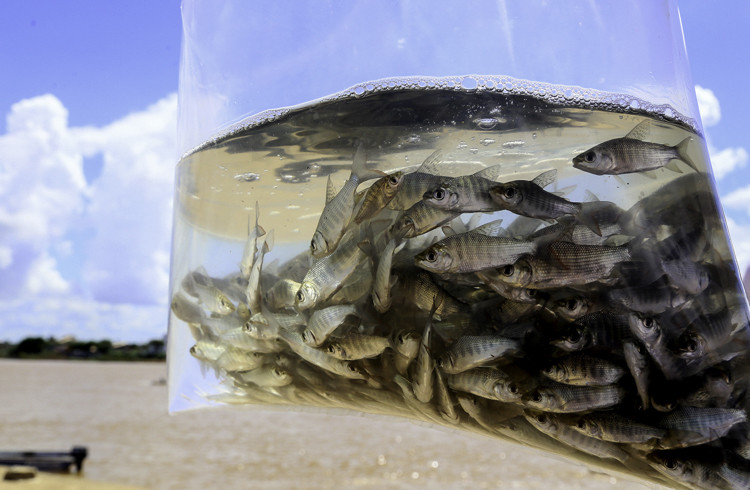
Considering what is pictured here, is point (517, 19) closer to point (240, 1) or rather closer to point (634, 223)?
point (634, 223)

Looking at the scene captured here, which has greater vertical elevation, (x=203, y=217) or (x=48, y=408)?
(x=203, y=217)

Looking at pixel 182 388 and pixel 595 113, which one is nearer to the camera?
pixel 595 113

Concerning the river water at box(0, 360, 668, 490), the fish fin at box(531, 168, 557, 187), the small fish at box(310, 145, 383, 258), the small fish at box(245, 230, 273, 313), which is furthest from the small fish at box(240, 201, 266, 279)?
the river water at box(0, 360, 668, 490)

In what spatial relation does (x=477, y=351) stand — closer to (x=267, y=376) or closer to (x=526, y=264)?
(x=526, y=264)

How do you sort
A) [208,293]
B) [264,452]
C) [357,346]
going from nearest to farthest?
1. [357,346]
2. [208,293]
3. [264,452]

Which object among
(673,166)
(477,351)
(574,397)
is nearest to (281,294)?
(477,351)

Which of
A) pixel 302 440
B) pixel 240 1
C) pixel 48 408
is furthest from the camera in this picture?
pixel 48 408

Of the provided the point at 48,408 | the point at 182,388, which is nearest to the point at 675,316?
the point at 182,388
